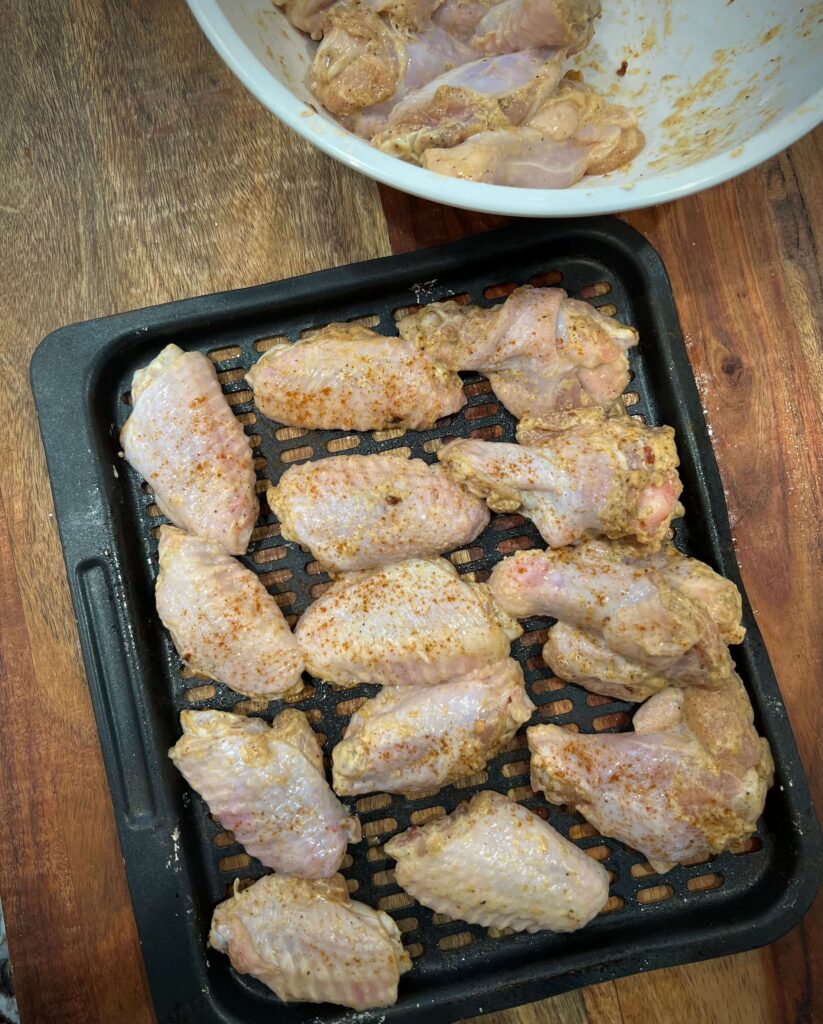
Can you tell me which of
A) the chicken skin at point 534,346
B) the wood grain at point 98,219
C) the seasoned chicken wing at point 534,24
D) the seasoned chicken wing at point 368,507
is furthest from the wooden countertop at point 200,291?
the seasoned chicken wing at point 368,507

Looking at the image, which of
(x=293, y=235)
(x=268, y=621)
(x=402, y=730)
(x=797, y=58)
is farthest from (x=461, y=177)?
(x=402, y=730)

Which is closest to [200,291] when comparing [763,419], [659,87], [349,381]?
[349,381]

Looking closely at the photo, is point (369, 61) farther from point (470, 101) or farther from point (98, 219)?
point (98, 219)

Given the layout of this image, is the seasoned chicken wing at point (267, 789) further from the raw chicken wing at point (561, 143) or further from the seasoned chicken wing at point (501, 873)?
the raw chicken wing at point (561, 143)

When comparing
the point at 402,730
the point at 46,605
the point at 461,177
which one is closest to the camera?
the point at 461,177

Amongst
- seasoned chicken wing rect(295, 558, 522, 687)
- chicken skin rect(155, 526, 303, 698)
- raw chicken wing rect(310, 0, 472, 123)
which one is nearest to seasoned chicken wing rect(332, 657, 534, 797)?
seasoned chicken wing rect(295, 558, 522, 687)

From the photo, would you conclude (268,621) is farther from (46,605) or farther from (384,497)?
(46,605)
